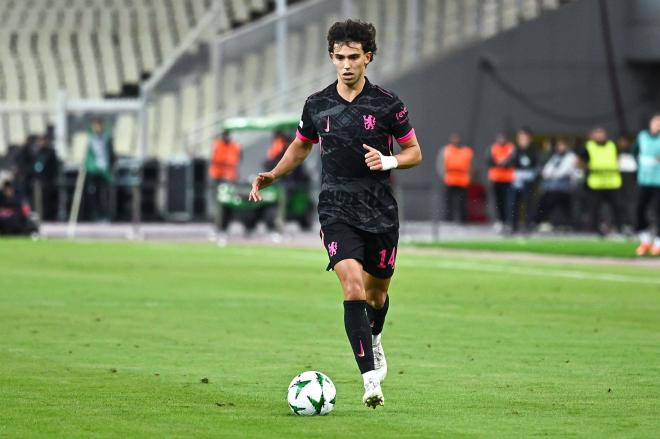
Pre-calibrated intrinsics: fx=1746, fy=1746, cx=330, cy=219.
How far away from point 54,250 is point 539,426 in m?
20.0

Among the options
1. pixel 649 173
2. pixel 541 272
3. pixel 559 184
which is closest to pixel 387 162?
pixel 541 272

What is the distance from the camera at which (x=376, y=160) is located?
31.2 feet

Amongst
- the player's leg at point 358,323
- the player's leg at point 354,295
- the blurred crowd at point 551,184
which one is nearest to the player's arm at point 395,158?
the player's leg at point 354,295

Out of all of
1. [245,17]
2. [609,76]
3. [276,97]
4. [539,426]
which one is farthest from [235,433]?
[245,17]

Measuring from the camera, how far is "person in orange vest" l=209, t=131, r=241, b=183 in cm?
3541

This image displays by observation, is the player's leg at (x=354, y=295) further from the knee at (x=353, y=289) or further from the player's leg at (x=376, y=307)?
the player's leg at (x=376, y=307)

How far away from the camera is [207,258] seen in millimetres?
26734

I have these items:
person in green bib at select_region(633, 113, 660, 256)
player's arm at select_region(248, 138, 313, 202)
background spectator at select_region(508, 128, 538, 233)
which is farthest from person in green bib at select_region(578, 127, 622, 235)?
player's arm at select_region(248, 138, 313, 202)

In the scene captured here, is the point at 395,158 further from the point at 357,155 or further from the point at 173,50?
the point at 173,50

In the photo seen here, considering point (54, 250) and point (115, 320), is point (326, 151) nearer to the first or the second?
point (115, 320)

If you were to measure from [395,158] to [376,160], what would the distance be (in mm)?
232

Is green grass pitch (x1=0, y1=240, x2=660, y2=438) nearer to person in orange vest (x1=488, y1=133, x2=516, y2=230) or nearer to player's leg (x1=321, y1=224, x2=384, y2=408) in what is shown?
player's leg (x1=321, y1=224, x2=384, y2=408)

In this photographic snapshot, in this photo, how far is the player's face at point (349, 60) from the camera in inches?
380

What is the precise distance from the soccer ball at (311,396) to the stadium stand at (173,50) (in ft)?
106
